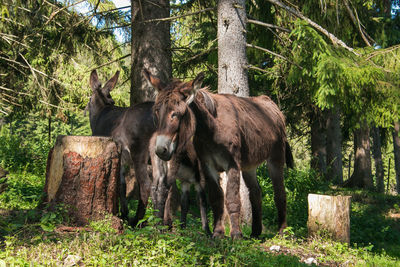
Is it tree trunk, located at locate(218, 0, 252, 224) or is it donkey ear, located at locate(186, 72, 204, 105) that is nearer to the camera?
donkey ear, located at locate(186, 72, 204, 105)

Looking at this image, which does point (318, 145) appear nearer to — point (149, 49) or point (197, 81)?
point (149, 49)

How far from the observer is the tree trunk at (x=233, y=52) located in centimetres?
855

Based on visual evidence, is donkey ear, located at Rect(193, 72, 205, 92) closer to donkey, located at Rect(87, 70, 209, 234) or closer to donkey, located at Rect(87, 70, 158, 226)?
donkey, located at Rect(87, 70, 209, 234)

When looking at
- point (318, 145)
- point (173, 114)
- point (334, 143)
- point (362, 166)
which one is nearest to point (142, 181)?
point (173, 114)

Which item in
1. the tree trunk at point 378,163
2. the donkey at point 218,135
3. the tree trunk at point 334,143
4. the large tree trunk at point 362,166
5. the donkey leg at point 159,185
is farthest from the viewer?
the tree trunk at point 378,163

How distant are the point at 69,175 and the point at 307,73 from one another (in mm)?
5339

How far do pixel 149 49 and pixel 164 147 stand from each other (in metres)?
4.93

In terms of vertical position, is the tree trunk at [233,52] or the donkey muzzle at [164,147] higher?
the tree trunk at [233,52]

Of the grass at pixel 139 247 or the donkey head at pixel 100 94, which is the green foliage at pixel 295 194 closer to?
the grass at pixel 139 247

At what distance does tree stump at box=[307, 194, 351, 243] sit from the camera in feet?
23.7

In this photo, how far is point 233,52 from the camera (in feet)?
28.1

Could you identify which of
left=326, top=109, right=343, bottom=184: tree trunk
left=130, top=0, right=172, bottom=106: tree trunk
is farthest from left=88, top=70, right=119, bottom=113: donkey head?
left=326, top=109, right=343, bottom=184: tree trunk

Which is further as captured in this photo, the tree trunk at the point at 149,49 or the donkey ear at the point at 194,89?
the tree trunk at the point at 149,49

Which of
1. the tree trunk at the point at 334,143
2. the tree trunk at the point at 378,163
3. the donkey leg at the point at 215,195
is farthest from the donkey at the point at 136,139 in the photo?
the tree trunk at the point at 378,163
